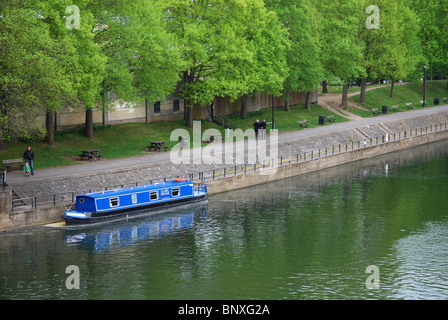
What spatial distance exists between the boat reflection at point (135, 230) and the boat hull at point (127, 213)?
1.25 feet

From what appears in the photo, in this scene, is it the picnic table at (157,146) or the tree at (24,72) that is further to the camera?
the picnic table at (157,146)

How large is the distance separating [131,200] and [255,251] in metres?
11.3

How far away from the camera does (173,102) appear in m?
70.8

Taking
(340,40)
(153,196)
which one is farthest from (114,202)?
(340,40)

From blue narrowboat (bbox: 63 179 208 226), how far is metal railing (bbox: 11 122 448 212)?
1.19m

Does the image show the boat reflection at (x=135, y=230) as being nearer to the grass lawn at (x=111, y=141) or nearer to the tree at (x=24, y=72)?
the tree at (x=24, y=72)

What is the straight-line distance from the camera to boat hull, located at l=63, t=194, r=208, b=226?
4271cm

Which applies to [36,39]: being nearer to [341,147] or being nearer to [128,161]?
[128,161]

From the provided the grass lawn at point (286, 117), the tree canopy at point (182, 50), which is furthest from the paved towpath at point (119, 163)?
the tree canopy at point (182, 50)

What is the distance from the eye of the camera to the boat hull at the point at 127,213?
140ft

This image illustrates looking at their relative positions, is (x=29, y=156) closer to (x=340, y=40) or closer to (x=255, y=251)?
(x=255, y=251)

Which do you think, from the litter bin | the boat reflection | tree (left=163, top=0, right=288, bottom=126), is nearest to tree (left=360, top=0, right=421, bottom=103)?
the litter bin

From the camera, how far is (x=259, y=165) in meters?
58.8
